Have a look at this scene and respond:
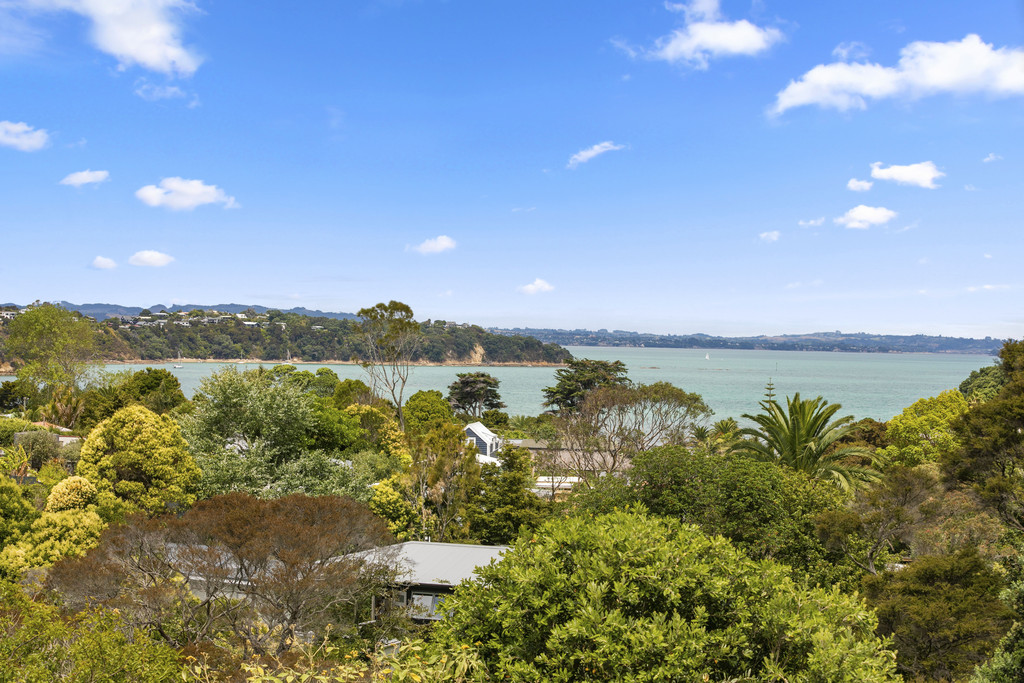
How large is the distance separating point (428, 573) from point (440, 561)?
2.67 feet

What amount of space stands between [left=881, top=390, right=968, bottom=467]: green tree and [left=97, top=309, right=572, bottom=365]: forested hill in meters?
114

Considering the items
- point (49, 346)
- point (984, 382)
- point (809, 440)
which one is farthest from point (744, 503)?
point (49, 346)

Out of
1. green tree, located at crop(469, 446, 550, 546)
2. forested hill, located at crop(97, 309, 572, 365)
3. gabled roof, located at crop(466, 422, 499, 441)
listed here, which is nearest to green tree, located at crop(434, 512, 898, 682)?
green tree, located at crop(469, 446, 550, 546)

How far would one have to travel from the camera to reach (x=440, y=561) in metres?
13.9

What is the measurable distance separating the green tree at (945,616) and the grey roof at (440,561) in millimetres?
6601

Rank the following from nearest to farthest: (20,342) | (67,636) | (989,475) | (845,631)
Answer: (845,631) → (67,636) → (989,475) → (20,342)

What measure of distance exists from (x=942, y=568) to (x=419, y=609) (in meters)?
9.15

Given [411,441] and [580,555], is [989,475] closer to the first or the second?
[580,555]

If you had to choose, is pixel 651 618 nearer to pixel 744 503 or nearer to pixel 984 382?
pixel 744 503

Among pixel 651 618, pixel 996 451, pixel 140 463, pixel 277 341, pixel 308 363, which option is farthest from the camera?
pixel 308 363

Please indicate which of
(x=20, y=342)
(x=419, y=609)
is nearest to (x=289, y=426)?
(x=419, y=609)

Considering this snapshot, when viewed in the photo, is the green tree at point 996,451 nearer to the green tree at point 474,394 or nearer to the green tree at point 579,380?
the green tree at point 579,380

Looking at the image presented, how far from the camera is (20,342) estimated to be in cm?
4350

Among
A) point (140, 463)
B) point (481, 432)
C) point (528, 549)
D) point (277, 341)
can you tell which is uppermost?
point (277, 341)
